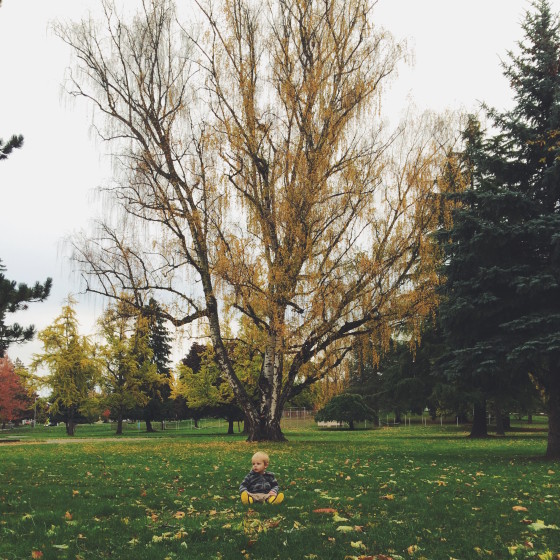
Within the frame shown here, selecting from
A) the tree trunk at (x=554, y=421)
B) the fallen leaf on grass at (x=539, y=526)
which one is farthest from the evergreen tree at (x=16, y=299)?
the tree trunk at (x=554, y=421)

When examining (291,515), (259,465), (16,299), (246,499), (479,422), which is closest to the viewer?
(291,515)

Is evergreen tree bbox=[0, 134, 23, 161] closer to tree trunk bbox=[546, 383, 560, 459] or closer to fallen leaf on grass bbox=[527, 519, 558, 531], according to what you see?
fallen leaf on grass bbox=[527, 519, 558, 531]

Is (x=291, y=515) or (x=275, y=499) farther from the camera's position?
(x=275, y=499)

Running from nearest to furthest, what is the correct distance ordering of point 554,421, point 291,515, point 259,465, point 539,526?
point 539,526
point 291,515
point 259,465
point 554,421

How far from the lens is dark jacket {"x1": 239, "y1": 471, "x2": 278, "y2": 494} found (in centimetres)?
700

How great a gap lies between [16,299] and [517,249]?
37.2 ft

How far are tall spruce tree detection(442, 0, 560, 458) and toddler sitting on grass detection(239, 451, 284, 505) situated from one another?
23.2 feet

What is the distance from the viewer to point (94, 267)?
64.5 feet

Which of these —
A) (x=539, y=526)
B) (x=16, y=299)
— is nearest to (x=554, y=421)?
(x=539, y=526)

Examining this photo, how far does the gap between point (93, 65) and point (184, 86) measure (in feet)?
11.4

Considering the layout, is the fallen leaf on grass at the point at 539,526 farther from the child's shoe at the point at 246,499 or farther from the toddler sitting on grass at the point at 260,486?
the child's shoe at the point at 246,499

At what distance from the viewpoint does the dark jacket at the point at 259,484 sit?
23.0 ft

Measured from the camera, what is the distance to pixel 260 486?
7.00m

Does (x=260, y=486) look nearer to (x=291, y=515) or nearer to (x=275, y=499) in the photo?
(x=275, y=499)
